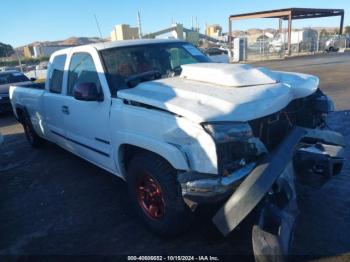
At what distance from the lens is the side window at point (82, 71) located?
3.95 meters

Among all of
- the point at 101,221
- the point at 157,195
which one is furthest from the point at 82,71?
the point at 157,195

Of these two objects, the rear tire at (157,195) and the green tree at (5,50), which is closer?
the rear tire at (157,195)

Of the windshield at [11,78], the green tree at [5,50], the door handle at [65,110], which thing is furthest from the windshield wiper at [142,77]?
the green tree at [5,50]

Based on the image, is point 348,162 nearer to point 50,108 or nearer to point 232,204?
point 232,204

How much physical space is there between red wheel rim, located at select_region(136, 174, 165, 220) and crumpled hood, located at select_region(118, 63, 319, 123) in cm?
78

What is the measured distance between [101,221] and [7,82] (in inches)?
415

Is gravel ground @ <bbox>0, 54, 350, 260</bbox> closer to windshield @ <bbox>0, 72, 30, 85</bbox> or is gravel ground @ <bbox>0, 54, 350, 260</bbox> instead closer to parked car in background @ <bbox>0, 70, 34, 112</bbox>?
parked car in background @ <bbox>0, 70, 34, 112</bbox>

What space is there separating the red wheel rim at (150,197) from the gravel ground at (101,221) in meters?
0.26

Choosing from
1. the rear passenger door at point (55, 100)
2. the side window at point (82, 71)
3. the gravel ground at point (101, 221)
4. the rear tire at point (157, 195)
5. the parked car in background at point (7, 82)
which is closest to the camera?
the rear tire at point (157, 195)

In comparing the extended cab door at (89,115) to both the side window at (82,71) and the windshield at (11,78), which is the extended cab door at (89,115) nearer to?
the side window at (82,71)

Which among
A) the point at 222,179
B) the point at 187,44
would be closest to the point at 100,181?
the point at 187,44

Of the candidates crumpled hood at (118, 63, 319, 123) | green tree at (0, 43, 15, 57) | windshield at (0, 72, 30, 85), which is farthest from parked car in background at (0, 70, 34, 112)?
green tree at (0, 43, 15, 57)

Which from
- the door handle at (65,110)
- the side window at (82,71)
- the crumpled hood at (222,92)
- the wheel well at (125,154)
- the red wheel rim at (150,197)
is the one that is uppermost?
the side window at (82,71)

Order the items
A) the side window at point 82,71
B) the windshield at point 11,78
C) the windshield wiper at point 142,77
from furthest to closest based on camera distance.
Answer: the windshield at point 11,78 → the side window at point 82,71 → the windshield wiper at point 142,77
